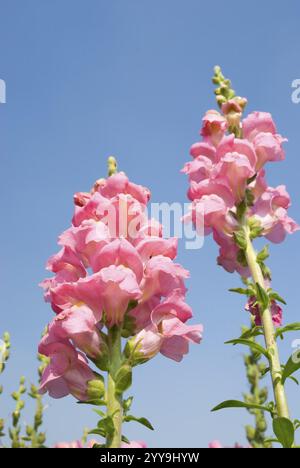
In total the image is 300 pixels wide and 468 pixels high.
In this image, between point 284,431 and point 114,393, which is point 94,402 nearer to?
point 114,393

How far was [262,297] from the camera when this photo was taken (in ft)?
9.31

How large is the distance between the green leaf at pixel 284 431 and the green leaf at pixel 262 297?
2.36 feet

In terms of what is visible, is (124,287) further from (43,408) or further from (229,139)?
(43,408)

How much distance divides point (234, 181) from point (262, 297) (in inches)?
30.9

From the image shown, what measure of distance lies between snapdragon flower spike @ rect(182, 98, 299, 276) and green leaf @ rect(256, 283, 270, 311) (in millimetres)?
379

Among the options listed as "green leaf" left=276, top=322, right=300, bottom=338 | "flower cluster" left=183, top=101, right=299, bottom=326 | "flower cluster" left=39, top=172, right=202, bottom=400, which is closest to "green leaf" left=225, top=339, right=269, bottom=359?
"green leaf" left=276, top=322, right=300, bottom=338

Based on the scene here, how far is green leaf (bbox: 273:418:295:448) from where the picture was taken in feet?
7.45

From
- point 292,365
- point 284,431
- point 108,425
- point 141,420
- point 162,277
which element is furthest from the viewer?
point 292,365

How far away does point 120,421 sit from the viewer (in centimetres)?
179

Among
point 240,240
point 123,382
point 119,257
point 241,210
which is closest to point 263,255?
point 240,240

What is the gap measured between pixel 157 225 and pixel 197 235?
104 cm

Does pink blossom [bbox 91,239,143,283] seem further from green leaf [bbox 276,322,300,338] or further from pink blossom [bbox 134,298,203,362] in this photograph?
green leaf [bbox 276,322,300,338]

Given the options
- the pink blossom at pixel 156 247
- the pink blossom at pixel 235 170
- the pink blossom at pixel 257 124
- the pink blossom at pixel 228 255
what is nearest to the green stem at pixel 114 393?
the pink blossom at pixel 156 247

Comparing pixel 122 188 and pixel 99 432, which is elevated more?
pixel 122 188
